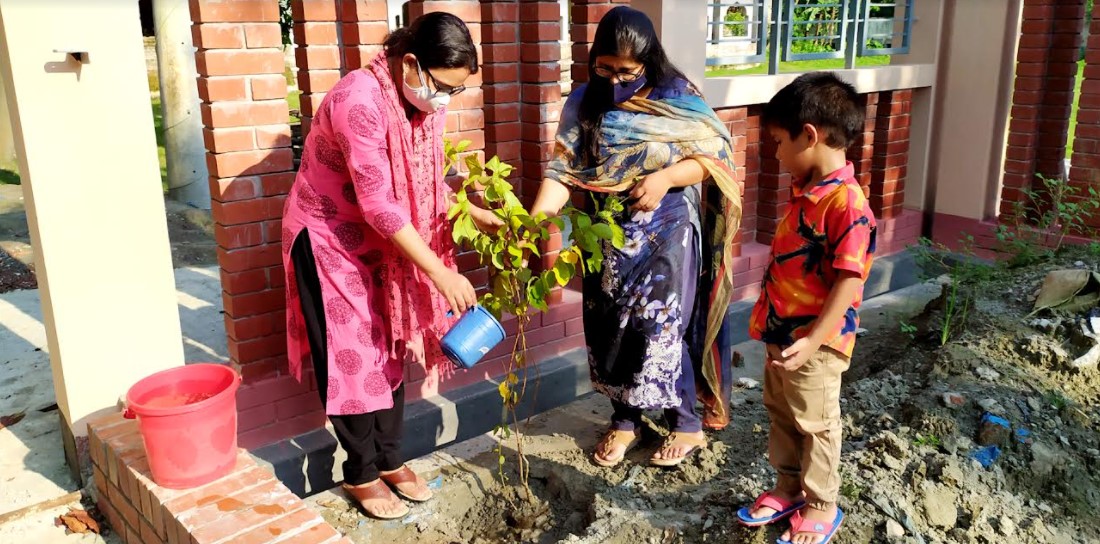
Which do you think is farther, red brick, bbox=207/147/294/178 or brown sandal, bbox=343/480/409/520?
brown sandal, bbox=343/480/409/520

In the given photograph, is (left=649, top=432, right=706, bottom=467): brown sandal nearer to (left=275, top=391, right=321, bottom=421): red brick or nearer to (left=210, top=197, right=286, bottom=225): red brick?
(left=275, top=391, right=321, bottom=421): red brick

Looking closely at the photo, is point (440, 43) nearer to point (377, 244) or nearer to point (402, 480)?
point (377, 244)

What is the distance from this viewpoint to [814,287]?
104 inches

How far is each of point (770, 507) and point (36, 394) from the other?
3355 millimetres

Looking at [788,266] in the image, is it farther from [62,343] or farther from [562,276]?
[62,343]

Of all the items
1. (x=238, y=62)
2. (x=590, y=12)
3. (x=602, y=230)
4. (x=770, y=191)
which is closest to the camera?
(x=602, y=230)

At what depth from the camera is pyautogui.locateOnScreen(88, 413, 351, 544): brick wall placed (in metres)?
2.48

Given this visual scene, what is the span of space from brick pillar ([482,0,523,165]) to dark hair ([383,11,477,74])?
1.07 meters

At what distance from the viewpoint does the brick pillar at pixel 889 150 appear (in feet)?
19.5

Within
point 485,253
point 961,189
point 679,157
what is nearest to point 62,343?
point 485,253

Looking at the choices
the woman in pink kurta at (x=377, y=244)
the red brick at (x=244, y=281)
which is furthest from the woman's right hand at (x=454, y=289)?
the red brick at (x=244, y=281)

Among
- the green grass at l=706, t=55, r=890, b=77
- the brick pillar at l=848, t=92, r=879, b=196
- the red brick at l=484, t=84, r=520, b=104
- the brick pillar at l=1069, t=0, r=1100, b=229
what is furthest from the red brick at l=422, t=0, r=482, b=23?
the brick pillar at l=1069, t=0, r=1100, b=229

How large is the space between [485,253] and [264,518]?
3.55 feet

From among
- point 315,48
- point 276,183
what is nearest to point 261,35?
point 315,48
